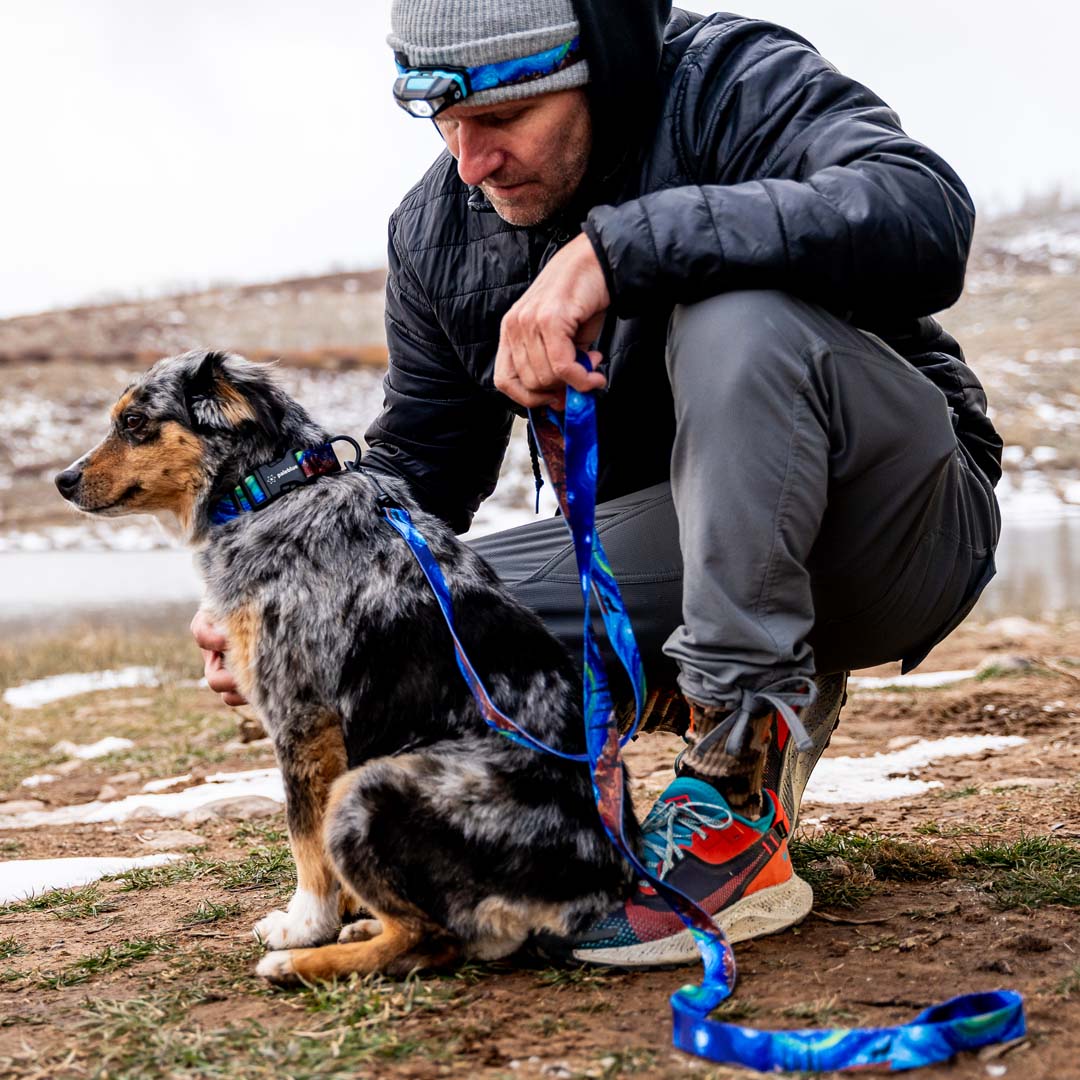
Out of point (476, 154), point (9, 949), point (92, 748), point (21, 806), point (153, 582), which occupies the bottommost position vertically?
point (153, 582)

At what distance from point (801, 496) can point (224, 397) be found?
1.84 metres

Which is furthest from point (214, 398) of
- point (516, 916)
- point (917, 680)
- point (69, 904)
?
point (917, 680)

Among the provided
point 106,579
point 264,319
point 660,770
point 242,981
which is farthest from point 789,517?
point 264,319

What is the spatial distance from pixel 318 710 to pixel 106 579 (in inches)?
614

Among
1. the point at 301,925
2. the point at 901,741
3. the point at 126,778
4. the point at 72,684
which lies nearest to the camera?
the point at 301,925

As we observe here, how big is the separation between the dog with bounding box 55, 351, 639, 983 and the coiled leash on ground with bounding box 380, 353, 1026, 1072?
80 millimetres

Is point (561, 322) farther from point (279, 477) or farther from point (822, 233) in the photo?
point (279, 477)

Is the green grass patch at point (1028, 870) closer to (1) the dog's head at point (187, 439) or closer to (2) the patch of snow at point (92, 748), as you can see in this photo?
(1) the dog's head at point (187, 439)

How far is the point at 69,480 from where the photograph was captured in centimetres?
360

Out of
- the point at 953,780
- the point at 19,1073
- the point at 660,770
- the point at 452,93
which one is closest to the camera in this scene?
the point at 19,1073

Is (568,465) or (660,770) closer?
(568,465)

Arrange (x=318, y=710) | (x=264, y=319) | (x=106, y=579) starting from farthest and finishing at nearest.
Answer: (x=264, y=319)
(x=106, y=579)
(x=318, y=710)

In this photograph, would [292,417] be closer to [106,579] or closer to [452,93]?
[452,93]

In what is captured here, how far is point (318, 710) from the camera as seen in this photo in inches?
115
